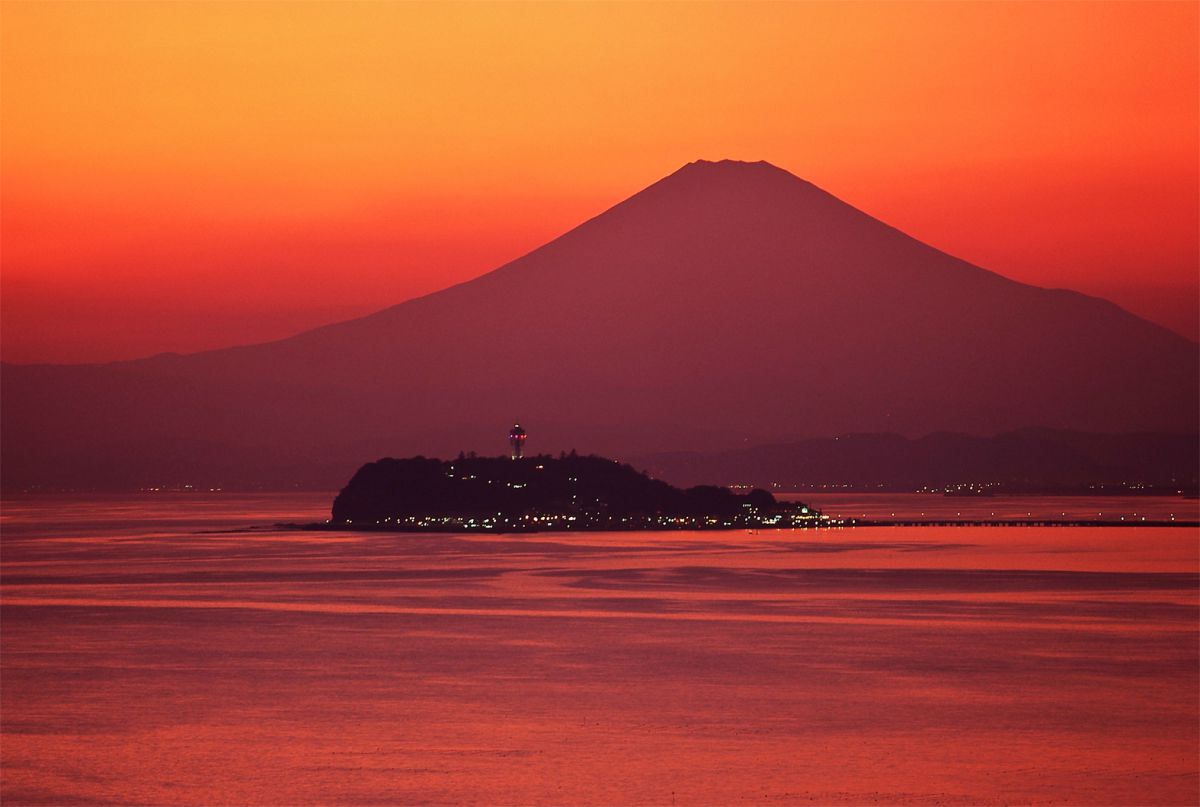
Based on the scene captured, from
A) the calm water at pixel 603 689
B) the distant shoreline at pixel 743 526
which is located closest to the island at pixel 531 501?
the distant shoreline at pixel 743 526

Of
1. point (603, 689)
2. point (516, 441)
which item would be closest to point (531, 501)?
point (516, 441)

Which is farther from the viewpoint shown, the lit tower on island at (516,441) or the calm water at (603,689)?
the lit tower on island at (516,441)

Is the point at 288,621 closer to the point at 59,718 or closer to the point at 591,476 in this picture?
the point at 59,718

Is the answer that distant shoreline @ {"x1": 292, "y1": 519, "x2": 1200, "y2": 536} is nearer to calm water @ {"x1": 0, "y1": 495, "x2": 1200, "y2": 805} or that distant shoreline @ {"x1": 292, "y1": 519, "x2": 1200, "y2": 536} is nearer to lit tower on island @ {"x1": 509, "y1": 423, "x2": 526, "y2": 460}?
→ lit tower on island @ {"x1": 509, "y1": 423, "x2": 526, "y2": 460}

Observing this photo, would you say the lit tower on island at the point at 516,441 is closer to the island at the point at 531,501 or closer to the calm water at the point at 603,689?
the island at the point at 531,501

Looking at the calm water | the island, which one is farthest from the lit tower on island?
the calm water

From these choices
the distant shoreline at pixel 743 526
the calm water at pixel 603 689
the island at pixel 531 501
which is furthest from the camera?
the island at pixel 531 501
